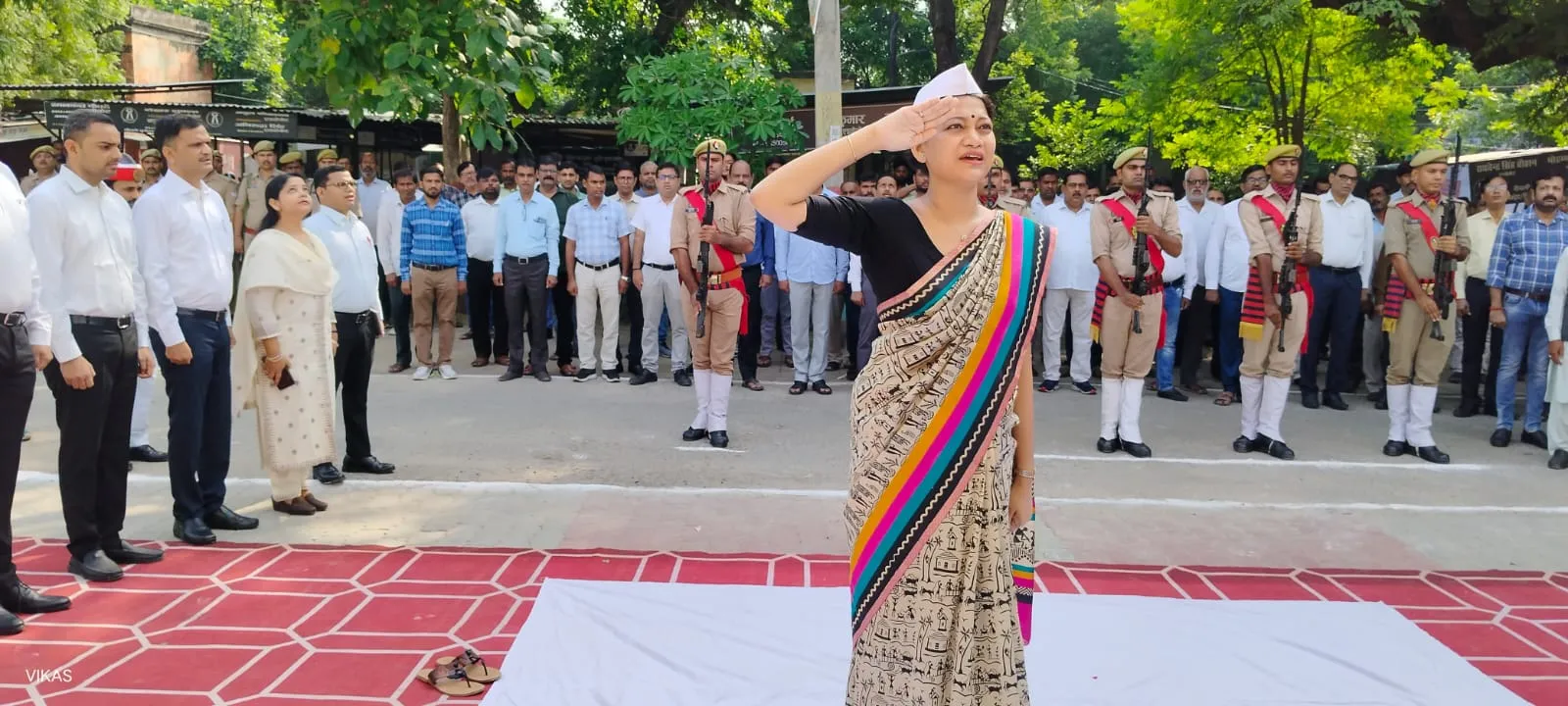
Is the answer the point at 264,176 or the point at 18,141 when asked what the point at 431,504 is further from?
the point at 18,141

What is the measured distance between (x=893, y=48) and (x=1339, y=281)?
20640 millimetres

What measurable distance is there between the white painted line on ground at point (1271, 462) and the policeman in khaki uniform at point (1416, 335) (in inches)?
6.2

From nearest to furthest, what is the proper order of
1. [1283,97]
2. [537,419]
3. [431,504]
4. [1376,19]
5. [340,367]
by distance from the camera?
1. [431,504]
2. [340,367]
3. [537,419]
4. [1376,19]
5. [1283,97]

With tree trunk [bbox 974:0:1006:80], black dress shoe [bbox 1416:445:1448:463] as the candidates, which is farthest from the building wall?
black dress shoe [bbox 1416:445:1448:463]

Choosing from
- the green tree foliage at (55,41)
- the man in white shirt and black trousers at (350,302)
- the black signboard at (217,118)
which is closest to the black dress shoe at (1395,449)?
the man in white shirt and black trousers at (350,302)

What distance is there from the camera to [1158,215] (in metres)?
6.74

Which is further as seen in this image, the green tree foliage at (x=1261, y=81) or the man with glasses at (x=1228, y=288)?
the green tree foliage at (x=1261, y=81)

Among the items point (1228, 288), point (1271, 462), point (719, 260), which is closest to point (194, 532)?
point (719, 260)

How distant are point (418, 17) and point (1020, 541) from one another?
4668 mm

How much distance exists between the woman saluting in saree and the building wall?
84.7 ft

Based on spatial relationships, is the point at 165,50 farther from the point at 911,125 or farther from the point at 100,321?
the point at 911,125

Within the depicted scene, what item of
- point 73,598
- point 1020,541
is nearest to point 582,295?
point 73,598

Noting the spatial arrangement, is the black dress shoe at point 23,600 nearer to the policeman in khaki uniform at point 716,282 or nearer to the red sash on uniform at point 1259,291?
the policeman in khaki uniform at point 716,282

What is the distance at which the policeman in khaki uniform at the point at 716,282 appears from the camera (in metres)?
6.55
